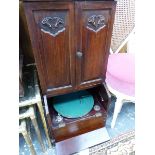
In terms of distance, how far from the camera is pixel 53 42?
808 mm

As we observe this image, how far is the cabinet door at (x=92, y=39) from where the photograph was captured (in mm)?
785

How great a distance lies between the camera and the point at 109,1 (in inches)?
31.1

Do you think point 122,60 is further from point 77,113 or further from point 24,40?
point 24,40

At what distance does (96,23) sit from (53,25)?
0.77 ft

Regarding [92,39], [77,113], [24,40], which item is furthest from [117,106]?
[24,40]

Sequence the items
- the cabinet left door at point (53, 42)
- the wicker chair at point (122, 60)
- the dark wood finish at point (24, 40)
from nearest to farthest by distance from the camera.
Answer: the cabinet left door at point (53, 42) → the dark wood finish at point (24, 40) → the wicker chair at point (122, 60)

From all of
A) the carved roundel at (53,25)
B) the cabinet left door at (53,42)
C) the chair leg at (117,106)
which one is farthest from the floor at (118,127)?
the carved roundel at (53,25)

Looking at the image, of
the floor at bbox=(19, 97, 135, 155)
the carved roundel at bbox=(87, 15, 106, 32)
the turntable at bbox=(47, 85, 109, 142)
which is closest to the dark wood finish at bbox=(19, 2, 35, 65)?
the turntable at bbox=(47, 85, 109, 142)

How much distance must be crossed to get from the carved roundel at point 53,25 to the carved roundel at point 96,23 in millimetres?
146

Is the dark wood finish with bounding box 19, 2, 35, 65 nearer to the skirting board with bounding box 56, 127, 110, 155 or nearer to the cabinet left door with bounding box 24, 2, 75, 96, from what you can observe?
the cabinet left door with bounding box 24, 2, 75, 96

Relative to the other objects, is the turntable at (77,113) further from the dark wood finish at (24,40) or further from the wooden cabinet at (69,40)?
the dark wood finish at (24,40)

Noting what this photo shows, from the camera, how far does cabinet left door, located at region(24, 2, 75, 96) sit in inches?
28.0

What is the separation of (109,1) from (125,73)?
22.9 inches

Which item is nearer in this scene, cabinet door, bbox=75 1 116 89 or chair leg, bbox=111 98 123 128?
cabinet door, bbox=75 1 116 89
